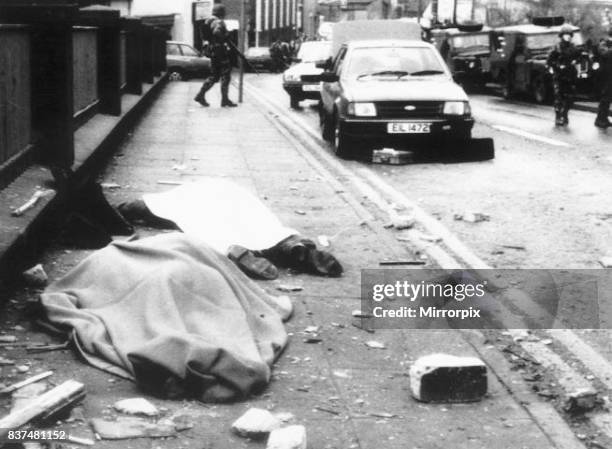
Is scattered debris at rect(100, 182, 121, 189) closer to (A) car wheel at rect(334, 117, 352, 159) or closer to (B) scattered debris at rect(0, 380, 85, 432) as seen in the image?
(A) car wheel at rect(334, 117, 352, 159)

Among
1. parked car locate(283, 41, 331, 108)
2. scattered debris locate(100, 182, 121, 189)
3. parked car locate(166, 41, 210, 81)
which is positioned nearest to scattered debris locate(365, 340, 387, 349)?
scattered debris locate(100, 182, 121, 189)

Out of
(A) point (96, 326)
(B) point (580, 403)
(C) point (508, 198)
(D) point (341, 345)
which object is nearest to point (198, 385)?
(A) point (96, 326)

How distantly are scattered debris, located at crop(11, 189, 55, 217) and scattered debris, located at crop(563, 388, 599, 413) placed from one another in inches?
156

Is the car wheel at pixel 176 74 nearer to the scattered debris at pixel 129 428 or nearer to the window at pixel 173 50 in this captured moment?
the window at pixel 173 50

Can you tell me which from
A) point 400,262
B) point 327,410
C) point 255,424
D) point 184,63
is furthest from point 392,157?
point 184,63

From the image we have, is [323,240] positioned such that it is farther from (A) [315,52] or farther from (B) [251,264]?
(A) [315,52]

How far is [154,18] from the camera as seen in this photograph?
62719mm

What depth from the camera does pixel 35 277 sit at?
6.82 m

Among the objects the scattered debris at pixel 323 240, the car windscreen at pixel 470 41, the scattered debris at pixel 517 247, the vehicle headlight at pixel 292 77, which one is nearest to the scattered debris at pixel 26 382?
the scattered debris at pixel 323 240

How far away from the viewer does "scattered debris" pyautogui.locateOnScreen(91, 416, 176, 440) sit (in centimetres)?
447

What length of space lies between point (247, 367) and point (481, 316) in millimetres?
2102

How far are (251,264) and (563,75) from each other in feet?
49.5

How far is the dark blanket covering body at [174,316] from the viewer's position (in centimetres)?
494

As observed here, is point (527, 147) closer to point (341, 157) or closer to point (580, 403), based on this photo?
point (341, 157)
